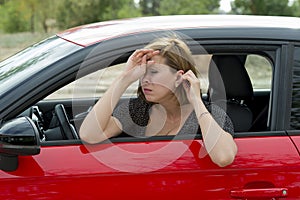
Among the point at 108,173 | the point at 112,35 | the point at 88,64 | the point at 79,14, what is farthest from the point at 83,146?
the point at 79,14

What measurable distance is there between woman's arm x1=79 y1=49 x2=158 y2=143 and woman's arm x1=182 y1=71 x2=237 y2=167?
0.67 feet

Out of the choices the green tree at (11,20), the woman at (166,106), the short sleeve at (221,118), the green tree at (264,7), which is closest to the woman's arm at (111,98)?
the woman at (166,106)

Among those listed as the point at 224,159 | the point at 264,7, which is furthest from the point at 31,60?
the point at 264,7

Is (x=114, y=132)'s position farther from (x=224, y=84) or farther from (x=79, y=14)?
(x=79, y=14)

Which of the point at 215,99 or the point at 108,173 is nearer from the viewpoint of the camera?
the point at 108,173

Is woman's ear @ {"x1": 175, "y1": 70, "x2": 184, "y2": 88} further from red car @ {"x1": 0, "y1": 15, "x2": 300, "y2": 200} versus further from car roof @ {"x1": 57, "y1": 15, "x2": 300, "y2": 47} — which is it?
car roof @ {"x1": 57, "y1": 15, "x2": 300, "y2": 47}

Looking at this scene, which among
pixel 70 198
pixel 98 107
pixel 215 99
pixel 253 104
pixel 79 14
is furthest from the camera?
pixel 79 14

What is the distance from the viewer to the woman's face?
2711mm

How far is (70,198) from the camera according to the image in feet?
8.21

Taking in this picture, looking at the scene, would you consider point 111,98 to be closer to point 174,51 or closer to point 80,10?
point 174,51

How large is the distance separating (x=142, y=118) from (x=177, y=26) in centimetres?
47

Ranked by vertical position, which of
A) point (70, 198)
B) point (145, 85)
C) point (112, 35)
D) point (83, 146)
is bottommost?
point (70, 198)

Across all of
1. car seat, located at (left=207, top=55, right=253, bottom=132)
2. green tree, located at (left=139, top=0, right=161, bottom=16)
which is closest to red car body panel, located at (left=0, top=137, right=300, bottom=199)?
car seat, located at (left=207, top=55, right=253, bottom=132)

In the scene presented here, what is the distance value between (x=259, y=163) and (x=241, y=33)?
59 centimetres
